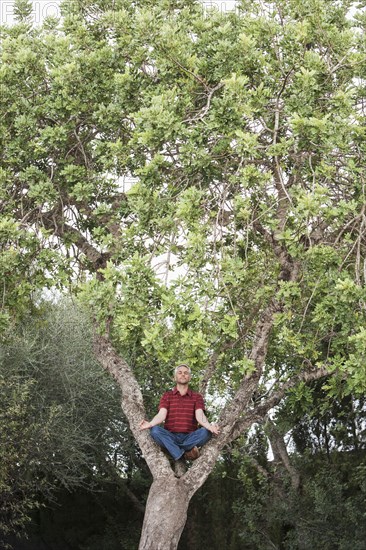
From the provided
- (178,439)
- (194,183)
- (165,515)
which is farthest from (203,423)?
(194,183)

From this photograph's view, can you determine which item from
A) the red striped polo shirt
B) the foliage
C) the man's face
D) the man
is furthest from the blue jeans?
the foliage

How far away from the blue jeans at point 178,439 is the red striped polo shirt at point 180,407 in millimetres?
106

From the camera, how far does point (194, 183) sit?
1170cm

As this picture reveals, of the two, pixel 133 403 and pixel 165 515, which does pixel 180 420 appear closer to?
pixel 133 403

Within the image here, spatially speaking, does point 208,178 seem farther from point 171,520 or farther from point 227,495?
point 227,495

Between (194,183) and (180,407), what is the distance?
9.21 feet

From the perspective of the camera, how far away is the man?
11.1 meters

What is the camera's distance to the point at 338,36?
1178 cm

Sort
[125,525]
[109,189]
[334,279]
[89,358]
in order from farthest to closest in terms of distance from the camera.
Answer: [125,525] → [89,358] → [109,189] → [334,279]

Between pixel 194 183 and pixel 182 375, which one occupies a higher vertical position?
pixel 194 183

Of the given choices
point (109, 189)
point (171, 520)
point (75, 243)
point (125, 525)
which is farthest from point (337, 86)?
point (125, 525)

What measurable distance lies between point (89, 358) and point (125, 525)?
4437mm

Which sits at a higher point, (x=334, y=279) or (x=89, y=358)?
(x=89, y=358)

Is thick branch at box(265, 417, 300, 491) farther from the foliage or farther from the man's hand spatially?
the man's hand
